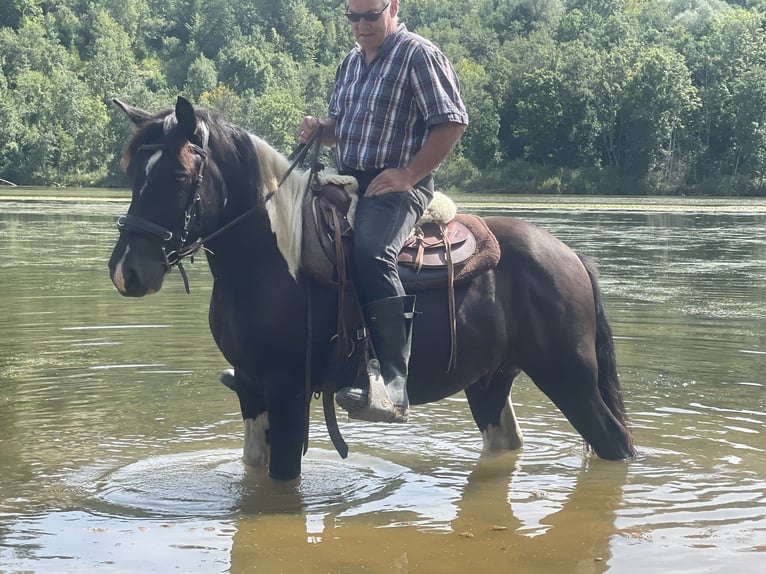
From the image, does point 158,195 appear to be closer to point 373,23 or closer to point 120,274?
point 120,274

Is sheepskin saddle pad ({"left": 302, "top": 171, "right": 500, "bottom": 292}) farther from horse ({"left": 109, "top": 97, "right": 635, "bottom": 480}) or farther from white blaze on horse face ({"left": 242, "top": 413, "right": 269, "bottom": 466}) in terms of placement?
white blaze on horse face ({"left": 242, "top": 413, "right": 269, "bottom": 466})

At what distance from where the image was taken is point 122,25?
17500 cm

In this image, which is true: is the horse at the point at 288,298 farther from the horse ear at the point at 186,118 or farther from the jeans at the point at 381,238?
the jeans at the point at 381,238

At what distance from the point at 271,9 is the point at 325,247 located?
195996 millimetres

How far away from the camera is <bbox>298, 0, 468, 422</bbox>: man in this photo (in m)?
5.89

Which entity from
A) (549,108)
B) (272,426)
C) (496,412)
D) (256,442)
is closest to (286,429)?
(272,426)

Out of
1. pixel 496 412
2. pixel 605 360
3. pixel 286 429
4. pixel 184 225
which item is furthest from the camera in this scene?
pixel 496 412

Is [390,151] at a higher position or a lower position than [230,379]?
higher

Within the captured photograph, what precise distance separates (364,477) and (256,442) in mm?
781

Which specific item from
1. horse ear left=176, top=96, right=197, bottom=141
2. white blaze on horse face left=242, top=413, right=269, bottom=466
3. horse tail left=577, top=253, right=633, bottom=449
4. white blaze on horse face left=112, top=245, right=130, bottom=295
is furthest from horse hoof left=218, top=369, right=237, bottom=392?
horse tail left=577, top=253, right=633, bottom=449

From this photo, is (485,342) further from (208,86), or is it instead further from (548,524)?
(208,86)

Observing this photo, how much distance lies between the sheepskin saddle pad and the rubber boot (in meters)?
0.32

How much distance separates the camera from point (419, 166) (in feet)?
19.6

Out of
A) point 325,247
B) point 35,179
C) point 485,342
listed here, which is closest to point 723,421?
point 485,342
